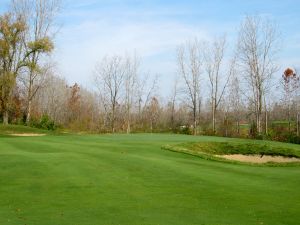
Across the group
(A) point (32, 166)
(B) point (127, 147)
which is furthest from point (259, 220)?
(B) point (127, 147)

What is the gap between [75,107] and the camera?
78.6m

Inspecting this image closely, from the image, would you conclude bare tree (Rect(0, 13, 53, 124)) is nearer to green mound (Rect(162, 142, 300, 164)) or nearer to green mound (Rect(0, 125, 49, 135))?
green mound (Rect(0, 125, 49, 135))

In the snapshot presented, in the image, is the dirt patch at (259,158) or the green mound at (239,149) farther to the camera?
the green mound at (239,149)

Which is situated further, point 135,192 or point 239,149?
point 239,149

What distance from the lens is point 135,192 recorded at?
1301 centimetres

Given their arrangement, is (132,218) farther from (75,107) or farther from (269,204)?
(75,107)

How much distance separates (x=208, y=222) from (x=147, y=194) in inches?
136

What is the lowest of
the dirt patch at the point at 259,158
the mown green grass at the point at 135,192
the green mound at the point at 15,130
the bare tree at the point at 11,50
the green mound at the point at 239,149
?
the mown green grass at the point at 135,192

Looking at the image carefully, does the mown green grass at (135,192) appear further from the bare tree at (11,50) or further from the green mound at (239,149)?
the bare tree at (11,50)

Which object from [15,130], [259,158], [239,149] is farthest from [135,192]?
[15,130]

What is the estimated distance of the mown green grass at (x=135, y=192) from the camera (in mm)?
10047

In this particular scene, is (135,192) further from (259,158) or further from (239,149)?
(239,149)

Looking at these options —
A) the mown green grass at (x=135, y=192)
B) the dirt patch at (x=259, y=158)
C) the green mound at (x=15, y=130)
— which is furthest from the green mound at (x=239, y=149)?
the green mound at (x=15, y=130)

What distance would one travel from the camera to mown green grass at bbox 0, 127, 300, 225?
1005 centimetres
